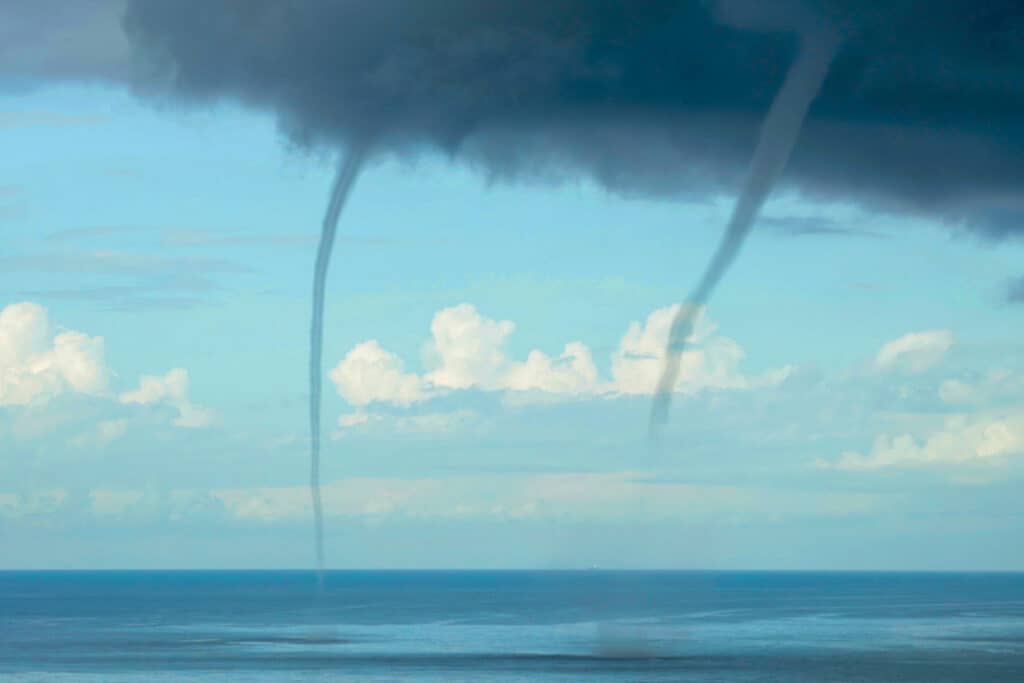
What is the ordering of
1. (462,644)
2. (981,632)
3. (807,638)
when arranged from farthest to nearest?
(981,632) < (807,638) < (462,644)

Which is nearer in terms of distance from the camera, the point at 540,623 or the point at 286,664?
the point at 286,664

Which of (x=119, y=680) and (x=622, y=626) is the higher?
(x=622, y=626)

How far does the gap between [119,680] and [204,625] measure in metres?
77.8

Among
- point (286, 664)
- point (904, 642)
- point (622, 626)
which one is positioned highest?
point (622, 626)

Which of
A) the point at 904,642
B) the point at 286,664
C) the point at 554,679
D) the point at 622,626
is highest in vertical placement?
the point at 622,626

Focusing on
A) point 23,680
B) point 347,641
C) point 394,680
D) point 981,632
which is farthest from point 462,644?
point 981,632

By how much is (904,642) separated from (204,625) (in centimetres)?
8700

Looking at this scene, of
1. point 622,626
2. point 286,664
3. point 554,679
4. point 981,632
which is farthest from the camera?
point 622,626

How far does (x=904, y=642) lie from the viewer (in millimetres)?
147000

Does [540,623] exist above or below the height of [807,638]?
above

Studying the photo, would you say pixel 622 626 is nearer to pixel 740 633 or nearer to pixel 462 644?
pixel 740 633

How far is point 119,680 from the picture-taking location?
354ft

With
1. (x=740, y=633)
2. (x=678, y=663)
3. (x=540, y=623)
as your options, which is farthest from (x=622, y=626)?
(x=678, y=663)

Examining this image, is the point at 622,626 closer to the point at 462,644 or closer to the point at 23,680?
the point at 462,644
